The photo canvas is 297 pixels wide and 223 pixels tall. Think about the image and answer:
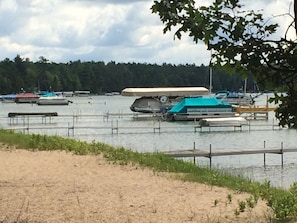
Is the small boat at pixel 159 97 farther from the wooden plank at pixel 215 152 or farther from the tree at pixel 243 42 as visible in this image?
the tree at pixel 243 42

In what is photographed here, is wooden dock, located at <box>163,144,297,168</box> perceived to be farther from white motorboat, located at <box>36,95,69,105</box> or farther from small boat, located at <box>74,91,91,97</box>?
small boat, located at <box>74,91,91,97</box>

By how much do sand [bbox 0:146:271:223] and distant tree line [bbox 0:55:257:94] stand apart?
117 meters

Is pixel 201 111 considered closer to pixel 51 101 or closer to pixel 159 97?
pixel 159 97

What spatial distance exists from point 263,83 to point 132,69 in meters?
153

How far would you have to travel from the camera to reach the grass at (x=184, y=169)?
29.2 ft

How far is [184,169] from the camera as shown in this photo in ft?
50.2

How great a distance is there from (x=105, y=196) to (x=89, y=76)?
15319 cm

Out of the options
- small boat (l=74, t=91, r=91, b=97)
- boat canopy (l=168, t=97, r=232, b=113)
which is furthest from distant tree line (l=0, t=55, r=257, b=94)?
boat canopy (l=168, t=97, r=232, b=113)

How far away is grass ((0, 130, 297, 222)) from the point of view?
8.91 metres

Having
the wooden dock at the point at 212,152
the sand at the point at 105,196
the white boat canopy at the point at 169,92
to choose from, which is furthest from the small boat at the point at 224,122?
the sand at the point at 105,196

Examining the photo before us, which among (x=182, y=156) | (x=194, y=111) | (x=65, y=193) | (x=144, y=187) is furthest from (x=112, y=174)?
(x=194, y=111)

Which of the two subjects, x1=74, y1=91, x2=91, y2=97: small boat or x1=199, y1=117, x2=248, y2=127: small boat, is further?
x1=74, y1=91, x2=91, y2=97: small boat

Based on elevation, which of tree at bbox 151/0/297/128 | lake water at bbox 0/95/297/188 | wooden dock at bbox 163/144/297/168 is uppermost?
tree at bbox 151/0/297/128

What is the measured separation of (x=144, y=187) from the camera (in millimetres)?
11906
